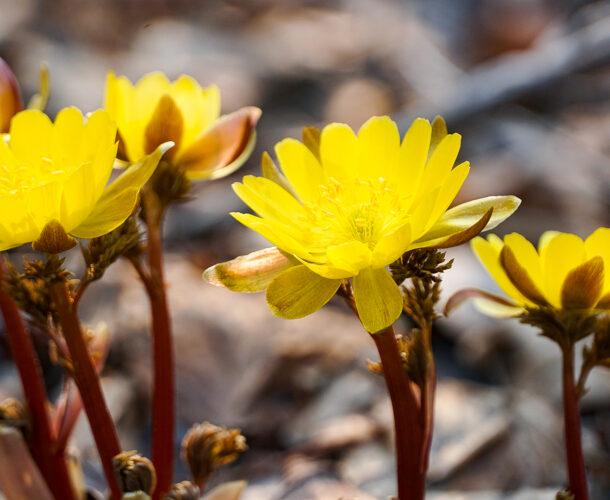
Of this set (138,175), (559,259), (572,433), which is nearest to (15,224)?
(138,175)

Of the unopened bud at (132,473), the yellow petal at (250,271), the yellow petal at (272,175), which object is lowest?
the unopened bud at (132,473)

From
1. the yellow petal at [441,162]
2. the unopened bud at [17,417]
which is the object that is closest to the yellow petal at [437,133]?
the yellow petal at [441,162]

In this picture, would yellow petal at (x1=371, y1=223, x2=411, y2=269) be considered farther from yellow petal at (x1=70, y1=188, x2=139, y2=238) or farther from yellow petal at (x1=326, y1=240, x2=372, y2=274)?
yellow petal at (x1=70, y1=188, x2=139, y2=238)

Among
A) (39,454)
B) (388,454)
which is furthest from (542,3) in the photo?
(39,454)

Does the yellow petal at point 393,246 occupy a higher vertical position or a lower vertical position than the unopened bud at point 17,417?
higher

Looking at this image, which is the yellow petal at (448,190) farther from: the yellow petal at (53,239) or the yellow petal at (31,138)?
the yellow petal at (31,138)

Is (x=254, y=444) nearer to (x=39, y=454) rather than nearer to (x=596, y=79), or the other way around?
(x=39, y=454)
